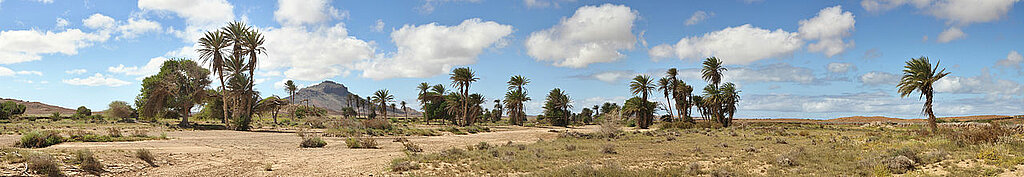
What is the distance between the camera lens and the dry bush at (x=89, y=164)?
38.4 feet

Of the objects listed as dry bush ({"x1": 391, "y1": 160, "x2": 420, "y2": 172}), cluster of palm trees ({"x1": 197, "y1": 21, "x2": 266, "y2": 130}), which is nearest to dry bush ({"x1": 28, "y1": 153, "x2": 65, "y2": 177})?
dry bush ({"x1": 391, "y1": 160, "x2": 420, "y2": 172})

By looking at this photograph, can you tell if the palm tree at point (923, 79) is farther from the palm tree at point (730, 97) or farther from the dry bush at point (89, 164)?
the dry bush at point (89, 164)

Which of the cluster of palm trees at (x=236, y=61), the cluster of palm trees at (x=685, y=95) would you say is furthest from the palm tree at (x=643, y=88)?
the cluster of palm trees at (x=236, y=61)

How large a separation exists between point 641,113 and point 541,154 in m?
45.4

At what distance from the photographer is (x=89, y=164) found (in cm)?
1179

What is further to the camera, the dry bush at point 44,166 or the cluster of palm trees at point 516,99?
the cluster of palm trees at point 516,99

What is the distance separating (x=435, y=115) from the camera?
81.0 metres

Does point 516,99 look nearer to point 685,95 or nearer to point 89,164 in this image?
point 685,95

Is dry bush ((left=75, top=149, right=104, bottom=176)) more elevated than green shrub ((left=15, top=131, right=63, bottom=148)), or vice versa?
green shrub ((left=15, top=131, right=63, bottom=148))

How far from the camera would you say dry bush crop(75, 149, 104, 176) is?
11.7m

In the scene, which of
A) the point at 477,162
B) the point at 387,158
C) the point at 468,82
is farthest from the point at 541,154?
the point at 468,82

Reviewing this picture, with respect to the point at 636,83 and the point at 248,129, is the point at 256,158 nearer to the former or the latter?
the point at 248,129

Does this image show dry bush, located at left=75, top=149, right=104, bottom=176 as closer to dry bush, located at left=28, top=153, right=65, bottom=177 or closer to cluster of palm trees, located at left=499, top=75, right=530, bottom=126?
dry bush, located at left=28, top=153, right=65, bottom=177

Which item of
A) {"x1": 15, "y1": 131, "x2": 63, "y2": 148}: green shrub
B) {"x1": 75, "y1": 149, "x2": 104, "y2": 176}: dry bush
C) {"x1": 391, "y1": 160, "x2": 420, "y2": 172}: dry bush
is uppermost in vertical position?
{"x1": 15, "y1": 131, "x2": 63, "y2": 148}: green shrub
